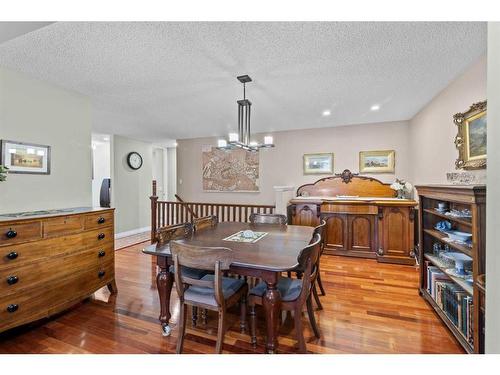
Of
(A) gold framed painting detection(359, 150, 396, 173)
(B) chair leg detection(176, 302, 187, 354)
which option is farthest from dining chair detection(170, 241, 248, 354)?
(A) gold framed painting detection(359, 150, 396, 173)

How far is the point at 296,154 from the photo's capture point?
5.00m

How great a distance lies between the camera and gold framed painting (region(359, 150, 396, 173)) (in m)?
4.36

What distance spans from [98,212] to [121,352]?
1.38 metres

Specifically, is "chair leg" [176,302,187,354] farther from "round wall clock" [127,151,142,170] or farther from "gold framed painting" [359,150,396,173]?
"round wall clock" [127,151,142,170]

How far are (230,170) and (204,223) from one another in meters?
2.91

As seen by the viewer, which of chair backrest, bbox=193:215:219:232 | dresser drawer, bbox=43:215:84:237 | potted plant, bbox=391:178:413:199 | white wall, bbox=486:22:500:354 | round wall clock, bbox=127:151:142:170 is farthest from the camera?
round wall clock, bbox=127:151:142:170

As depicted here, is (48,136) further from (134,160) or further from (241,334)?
(134,160)

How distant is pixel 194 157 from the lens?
5.95m

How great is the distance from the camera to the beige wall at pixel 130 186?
5395 millimetres

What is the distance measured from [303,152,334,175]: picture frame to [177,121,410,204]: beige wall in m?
0.09

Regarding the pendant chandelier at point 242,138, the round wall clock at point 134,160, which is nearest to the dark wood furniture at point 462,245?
the pendant chandelier at point 242,138

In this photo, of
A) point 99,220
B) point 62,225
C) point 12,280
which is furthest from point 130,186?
point 12,280

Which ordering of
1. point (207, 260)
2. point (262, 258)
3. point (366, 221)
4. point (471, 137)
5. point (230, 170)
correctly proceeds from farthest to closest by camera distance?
point (230, 170)
point (366, 221)
point (471, 137)
point (262, 258)
point (207, 260)

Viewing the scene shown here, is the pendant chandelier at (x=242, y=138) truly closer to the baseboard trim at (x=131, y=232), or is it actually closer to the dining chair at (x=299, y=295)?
the dining chair at (x=299, y=295)
